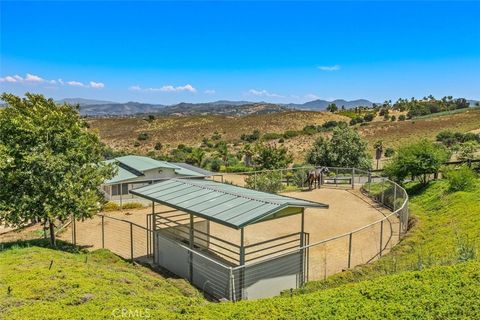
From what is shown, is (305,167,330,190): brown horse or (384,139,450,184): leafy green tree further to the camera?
(305,167,330,190): brown horse

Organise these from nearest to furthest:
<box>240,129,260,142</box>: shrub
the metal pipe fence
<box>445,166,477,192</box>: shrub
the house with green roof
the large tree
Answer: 1. the metal pipe fence
2. the large tree
3. <box>445,166,477,192</box>: shrub
4. the house with green roof
5. <box>240,129,260,142</box>: shrub

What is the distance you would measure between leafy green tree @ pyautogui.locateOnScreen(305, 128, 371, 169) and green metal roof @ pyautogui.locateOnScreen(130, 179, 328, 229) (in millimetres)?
24744

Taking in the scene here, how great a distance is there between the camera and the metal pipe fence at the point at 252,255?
10.4 m

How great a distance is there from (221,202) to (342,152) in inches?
1065

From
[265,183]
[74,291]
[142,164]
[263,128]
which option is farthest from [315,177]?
[263,128]

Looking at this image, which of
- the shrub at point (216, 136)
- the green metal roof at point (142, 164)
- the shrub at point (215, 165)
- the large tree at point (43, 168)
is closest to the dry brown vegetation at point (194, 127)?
the shrub at point (216, 136)

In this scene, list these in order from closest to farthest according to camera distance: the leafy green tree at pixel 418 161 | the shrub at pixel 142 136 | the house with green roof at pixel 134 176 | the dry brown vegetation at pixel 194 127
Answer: the leafy green tree at pixel 418 161, the house with green roof at pixel 134 176, the dry brown vegetation at pixel 194 127, the shrub at pixel 142 136

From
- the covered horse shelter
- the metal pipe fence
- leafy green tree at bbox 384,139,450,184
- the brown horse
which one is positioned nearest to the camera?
the covered horse shelter

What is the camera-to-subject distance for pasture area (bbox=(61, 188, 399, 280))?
561 inches

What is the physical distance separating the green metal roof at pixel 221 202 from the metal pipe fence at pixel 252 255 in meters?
0.77

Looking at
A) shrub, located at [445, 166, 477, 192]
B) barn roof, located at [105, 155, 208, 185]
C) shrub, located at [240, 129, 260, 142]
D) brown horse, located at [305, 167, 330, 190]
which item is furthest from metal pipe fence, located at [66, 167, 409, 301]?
shrub, located at [240, 129, 260, 142]

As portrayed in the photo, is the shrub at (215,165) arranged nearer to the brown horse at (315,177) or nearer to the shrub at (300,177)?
the shrub at (300,177)

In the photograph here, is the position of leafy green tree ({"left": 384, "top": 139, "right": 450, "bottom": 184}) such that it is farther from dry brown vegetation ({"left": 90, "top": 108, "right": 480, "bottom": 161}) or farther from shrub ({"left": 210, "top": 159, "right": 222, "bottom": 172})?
dry brown vegetation ({"left": 90, "top": 108, "right": 480, "bottom": 161})

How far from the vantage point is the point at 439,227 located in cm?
1586
